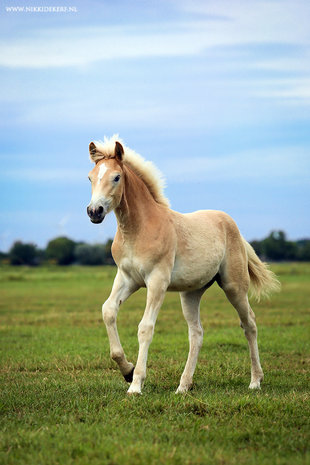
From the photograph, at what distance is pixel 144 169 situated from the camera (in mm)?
7535

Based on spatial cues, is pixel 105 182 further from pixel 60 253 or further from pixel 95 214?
pixel 60 253

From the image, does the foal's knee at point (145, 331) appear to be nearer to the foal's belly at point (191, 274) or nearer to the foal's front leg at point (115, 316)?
the foal's front leg at point (115, 316)

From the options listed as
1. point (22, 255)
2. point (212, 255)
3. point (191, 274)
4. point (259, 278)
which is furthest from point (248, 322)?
point (22, 255)

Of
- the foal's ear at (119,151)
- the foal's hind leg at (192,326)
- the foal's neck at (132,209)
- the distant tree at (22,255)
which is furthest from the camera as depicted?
the distant tree at (22,255)

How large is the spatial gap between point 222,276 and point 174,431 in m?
3.18

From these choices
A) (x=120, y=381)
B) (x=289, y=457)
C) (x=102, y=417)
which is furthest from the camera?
(x=120, y=381)

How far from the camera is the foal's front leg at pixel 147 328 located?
22.0 feet

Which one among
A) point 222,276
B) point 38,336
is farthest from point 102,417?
point 38,336

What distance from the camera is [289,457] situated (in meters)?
4.84

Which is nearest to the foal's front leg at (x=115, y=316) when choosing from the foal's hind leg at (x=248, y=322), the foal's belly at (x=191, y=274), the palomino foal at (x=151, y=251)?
the palomino foal at (x=151, y=251)

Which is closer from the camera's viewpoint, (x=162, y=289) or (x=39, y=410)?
(x=39, y=410)

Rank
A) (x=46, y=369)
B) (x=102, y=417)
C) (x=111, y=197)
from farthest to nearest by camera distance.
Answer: (x=46, y=369) → (x=111, y=197) → (x=102, y=417)

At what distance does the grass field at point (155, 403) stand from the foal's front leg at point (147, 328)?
187 millimetres

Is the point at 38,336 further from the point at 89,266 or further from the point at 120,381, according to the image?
the point at 89,266
